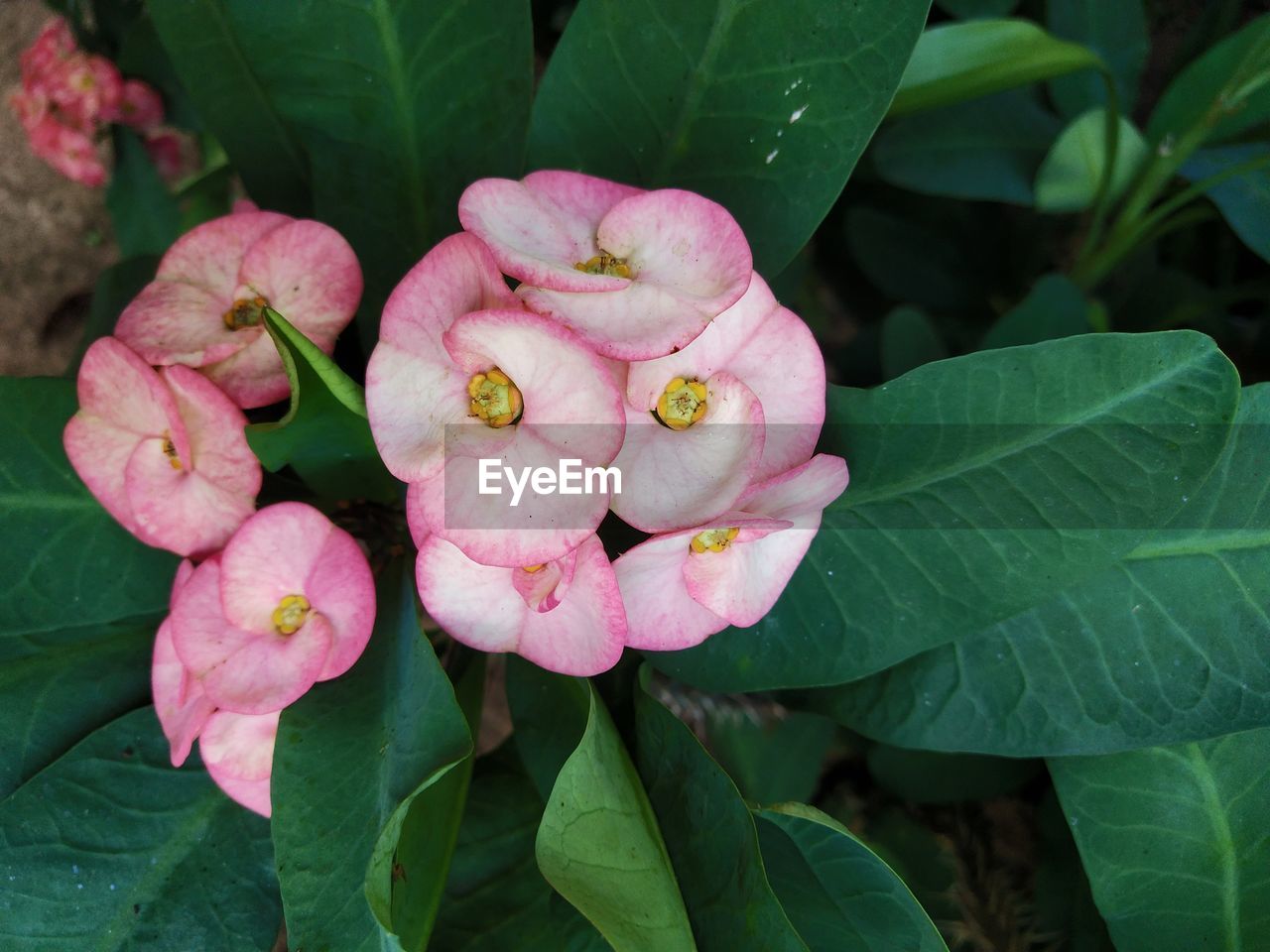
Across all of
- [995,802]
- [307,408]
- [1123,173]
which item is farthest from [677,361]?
[995,802]

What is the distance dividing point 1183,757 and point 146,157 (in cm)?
164

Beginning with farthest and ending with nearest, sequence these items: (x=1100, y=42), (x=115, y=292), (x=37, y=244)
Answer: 1. (x=37, y=244)
2. (x=1100, y=42)
3. (x=115, y=292)

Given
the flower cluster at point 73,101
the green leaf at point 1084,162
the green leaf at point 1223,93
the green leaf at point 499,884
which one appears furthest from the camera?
the flower cluster at point 73,101

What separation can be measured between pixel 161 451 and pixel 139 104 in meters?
0.96

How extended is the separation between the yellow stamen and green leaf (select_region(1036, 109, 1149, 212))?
1151 mm

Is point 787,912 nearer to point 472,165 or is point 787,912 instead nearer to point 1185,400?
point 1185,400

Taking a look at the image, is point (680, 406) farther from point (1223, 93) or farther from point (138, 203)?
point (138, 203)

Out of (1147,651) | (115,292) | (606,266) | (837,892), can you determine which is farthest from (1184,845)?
(115,292)

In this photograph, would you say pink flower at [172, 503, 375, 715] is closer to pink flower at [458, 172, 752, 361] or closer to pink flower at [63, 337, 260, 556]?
pink flower at [63, 337, 260, 556]

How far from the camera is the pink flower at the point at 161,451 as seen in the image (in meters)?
0.78

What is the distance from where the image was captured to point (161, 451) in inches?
32.8

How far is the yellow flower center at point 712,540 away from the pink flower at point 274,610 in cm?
27

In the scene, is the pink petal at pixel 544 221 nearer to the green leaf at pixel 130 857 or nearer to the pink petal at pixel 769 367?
the pink petal at pixel 769 367

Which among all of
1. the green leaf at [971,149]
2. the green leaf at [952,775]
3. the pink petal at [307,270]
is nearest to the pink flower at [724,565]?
the pink petal at [307,270]
